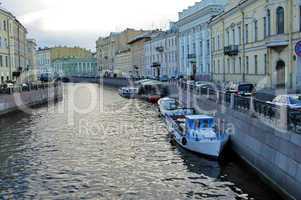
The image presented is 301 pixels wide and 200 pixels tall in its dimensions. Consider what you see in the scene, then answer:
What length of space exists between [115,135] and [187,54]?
47642mm

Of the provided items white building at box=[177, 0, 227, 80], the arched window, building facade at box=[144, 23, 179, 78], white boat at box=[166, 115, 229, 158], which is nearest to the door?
the arched window

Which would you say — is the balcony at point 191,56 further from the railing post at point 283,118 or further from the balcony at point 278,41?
the railing post at point 283,118

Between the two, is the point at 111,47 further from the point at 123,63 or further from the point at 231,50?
the point at 231,50

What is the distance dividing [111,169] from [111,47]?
129 metres

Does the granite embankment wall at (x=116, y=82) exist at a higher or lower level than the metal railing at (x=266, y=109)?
higher

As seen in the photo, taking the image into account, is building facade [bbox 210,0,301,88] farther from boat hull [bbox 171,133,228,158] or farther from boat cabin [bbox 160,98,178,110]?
boat hull [bbox 171,133,228,158]

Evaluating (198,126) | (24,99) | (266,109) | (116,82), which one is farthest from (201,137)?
(116,82)

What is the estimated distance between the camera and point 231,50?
4888 centimetres

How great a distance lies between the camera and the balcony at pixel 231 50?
1903 inches

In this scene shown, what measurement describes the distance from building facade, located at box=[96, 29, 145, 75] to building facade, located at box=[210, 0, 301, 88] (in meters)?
77.2

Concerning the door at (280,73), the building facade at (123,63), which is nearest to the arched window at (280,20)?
the door at (280,73)

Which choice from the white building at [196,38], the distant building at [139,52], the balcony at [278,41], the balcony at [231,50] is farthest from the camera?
the distant building at [139,52]

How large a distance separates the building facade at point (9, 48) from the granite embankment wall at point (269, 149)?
45.0 m

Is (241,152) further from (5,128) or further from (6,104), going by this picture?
(6,104)
